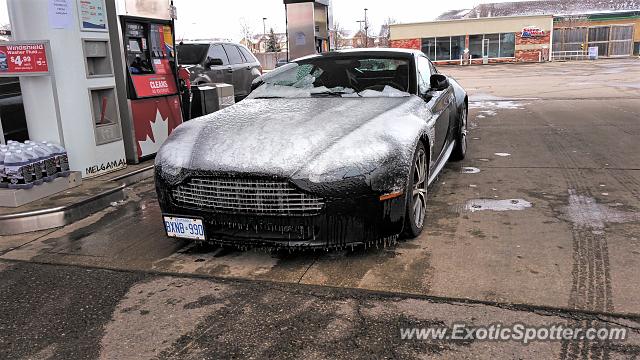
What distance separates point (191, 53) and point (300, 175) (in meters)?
8.79

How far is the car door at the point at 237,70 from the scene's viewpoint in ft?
39.1

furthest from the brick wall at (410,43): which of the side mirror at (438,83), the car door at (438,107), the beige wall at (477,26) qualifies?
the side mirror at (438,83)

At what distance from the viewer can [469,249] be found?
370cm

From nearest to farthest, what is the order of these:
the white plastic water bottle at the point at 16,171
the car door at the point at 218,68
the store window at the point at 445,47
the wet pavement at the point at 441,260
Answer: the wet pavement at the point at 441,260
the white plastic water bottle at the point at 16,171
the car door at the point at 218,68
the store window at the point at 445,47

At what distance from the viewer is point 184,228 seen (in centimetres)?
361

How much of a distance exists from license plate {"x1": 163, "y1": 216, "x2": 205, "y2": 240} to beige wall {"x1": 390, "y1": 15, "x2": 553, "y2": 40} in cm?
4325

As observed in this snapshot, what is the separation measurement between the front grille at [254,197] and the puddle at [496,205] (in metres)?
1.94

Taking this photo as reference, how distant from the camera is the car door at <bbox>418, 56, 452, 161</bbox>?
480cm

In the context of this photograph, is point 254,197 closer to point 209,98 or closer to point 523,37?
point 209,98

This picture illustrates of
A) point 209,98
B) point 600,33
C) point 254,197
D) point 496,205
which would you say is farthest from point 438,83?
point 600,33

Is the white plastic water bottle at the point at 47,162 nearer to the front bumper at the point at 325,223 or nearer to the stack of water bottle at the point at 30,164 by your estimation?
the stack of water bottle at the point at 30,164

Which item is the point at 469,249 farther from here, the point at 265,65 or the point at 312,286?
the point at 265,65

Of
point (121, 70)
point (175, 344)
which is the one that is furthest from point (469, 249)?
point (121, 70)

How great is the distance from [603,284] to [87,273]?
327 cm
